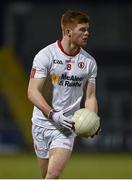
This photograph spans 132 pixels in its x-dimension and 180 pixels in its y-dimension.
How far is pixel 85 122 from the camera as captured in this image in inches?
415

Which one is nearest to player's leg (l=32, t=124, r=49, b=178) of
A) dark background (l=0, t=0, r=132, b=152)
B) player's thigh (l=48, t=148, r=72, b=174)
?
player's thigh (l=48, t=148, r=72, b=174)

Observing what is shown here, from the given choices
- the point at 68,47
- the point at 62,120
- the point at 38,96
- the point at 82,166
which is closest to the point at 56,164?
the point at 62,120

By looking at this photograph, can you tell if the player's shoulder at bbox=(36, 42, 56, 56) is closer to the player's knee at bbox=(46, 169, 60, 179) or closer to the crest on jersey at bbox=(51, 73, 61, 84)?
the crest on jersey at bbox=(51, 73, 61, 84)

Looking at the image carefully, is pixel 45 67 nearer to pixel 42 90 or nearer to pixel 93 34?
pixel 42 90

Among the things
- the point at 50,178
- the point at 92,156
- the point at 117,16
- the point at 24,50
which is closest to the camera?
the point at 50,178

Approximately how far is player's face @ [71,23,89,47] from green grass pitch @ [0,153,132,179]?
739 cm

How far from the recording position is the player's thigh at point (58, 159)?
10.6 meters

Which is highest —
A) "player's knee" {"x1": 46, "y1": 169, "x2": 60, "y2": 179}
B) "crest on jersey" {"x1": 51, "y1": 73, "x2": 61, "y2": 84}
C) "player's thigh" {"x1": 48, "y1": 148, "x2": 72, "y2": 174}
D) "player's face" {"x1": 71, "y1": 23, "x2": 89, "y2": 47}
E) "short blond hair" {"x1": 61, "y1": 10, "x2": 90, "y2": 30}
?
"short blond hair" {"x1": 61, "y1": 10, "x2": 90, "y2": 30}

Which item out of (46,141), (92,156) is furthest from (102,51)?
(46,141)

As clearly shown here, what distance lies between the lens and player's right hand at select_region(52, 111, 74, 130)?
10578 millimetres

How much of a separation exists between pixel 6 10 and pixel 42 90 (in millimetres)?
23677

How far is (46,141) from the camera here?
434 inches

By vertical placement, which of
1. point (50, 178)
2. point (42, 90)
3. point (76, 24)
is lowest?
point (50, 178)

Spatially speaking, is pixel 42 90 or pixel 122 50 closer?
pixel 42 90
